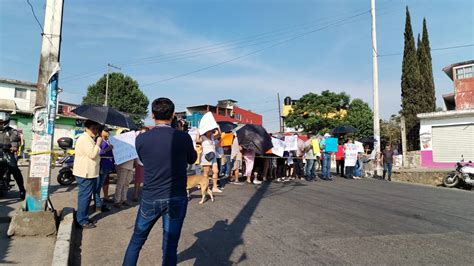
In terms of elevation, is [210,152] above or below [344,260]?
above

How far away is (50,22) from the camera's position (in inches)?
225

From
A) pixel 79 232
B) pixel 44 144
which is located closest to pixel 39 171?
pixel 44 144

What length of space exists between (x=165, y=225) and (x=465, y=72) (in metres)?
32.0

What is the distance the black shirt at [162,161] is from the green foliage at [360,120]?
1642 inches

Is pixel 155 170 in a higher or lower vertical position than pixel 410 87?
lower

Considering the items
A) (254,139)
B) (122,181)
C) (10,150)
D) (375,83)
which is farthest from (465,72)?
(10,150)

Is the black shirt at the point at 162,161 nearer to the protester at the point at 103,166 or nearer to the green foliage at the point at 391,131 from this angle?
the protester at the point at 103,166

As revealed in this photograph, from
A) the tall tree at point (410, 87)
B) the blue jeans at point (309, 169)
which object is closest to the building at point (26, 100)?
the blue jeans at point (309, 169)

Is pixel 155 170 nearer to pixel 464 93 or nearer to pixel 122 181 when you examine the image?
pixel 122 181

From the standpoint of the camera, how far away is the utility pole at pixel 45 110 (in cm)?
556

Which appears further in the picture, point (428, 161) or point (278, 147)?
point (428, 161)

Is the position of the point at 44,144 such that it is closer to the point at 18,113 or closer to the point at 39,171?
the point at 39,171

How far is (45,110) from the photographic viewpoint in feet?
18.4

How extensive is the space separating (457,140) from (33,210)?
2426 centimetres
